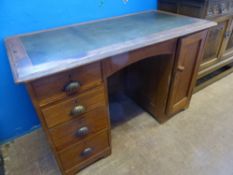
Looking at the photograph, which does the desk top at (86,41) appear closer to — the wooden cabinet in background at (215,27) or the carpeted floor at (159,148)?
the wooden cabinet in background at (215,27)

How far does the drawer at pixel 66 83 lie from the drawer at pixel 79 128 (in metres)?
0.19

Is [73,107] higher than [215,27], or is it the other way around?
[215,27]

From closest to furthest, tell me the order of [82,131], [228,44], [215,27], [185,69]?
[82,131], [185,69], [215,27], [228,44]

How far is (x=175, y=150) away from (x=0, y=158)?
53.3 inches

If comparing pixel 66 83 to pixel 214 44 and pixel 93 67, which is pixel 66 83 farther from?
pixel 214 44

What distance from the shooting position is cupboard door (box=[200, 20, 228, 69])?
4.98ft

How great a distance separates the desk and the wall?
62mm

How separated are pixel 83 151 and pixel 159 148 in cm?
63

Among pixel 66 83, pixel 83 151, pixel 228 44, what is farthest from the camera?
pixel 228 44

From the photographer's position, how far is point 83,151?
1135 millimetres

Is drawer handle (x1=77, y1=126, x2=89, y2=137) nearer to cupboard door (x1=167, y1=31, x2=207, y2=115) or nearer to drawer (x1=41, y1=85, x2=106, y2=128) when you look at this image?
drawer (x1=41, y1=85, x2=106, y2=128)

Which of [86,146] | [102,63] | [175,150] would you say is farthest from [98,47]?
[175,150]

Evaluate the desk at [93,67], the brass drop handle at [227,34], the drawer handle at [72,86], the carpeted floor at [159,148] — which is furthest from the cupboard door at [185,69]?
the drawer handle at [72,86]

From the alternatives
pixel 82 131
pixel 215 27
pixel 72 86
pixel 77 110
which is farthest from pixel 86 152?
pixel 215 27
